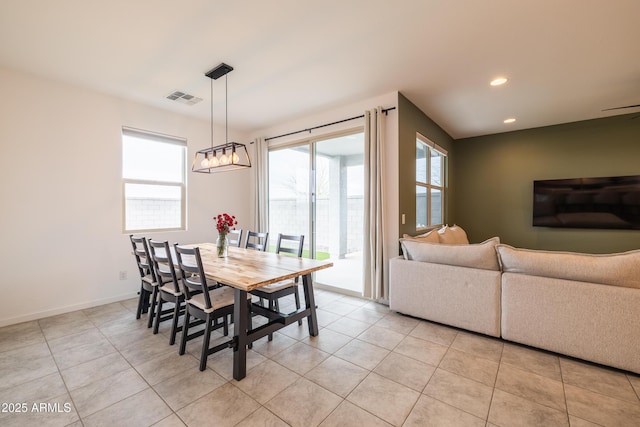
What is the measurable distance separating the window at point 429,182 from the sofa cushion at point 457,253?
1.22 m

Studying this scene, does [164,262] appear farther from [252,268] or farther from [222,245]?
[252,268]

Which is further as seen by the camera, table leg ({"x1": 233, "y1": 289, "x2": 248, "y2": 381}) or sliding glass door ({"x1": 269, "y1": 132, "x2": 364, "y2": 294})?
sliding glass door ({"x1": 269, "y1": 132, "x2": 364, "y2": 294})

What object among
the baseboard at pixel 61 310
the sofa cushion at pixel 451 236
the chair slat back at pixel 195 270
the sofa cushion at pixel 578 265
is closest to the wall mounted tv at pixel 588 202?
the sofa cushion at pixel 451 236

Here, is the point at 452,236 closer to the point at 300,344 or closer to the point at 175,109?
the point at 300,344

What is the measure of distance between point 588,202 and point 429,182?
2.76m

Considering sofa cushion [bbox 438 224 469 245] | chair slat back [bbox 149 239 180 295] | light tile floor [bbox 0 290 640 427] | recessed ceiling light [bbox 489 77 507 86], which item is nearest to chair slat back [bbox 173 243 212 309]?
chair slat back [bbox 149 239 180 295]

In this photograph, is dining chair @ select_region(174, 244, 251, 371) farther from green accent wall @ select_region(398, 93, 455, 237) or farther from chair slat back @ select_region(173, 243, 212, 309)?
green accent wall @ select_region(398, 93, 455, 237)

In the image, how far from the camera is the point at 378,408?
5.63 ft

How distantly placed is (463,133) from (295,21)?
4.72 metres

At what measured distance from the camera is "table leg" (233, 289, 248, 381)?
2012mm

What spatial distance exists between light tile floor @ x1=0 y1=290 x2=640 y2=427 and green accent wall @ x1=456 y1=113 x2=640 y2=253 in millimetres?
2085

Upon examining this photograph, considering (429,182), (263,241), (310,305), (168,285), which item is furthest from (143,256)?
(429,182)

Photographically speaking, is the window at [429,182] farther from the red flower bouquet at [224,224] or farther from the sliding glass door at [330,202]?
the red flower bouquet at [224,224]

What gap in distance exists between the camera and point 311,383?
6.44 feet
